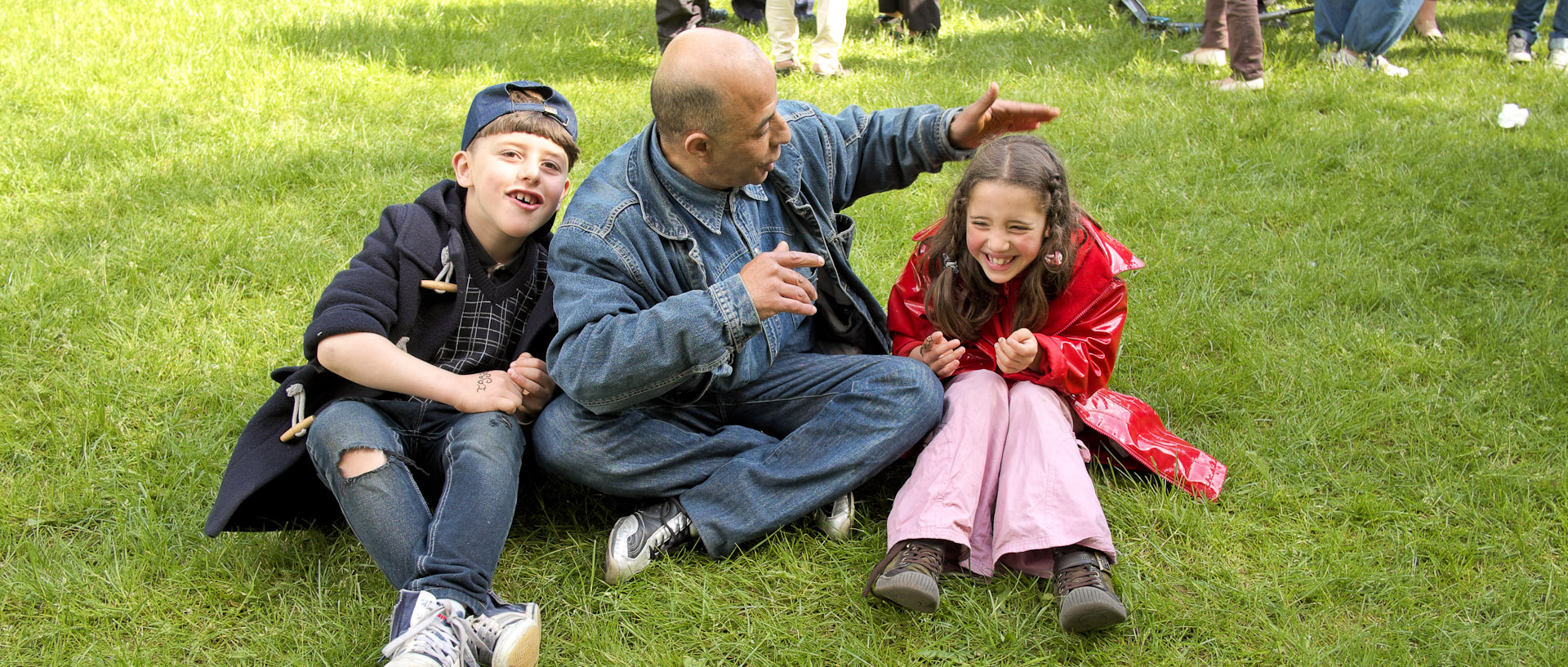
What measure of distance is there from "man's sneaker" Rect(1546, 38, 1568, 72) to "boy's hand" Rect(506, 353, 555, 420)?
6437 mm

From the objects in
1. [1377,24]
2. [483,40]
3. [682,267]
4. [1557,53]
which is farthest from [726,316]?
[1557,53]

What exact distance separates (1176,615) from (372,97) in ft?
16.3

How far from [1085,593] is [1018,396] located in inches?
24.6

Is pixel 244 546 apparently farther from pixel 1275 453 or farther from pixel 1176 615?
pixel 1275 453

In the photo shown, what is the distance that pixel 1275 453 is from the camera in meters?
3.09

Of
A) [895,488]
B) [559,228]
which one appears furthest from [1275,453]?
[559,228]

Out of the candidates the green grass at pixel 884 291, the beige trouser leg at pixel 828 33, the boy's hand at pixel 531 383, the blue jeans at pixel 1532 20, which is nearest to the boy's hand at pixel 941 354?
the green grass at pixel 884 291

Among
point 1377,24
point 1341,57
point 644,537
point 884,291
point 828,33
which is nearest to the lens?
point 644,537

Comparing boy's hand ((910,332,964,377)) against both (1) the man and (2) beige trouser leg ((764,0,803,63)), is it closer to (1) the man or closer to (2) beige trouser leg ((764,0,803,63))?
(1) the man

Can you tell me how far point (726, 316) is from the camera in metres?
2.33

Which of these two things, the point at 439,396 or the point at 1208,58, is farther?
the point at 1208,58

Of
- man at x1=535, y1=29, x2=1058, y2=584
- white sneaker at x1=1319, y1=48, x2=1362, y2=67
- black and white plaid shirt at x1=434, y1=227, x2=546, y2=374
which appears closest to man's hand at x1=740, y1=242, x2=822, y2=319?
man at x1=535, y1=29, x2=1058, y2=584

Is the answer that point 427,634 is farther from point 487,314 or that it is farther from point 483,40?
point 483,40

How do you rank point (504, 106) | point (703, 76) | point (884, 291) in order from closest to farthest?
point (703, 76) → point (504, 106) → point (884, 291)
